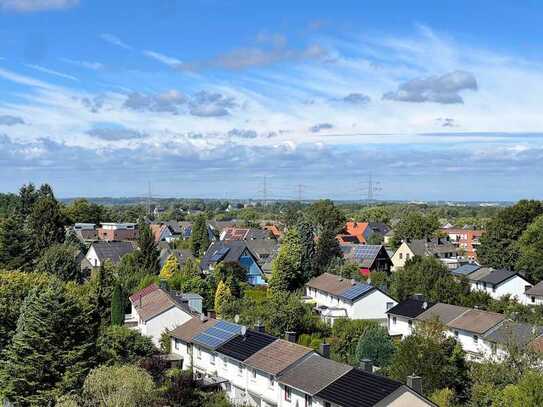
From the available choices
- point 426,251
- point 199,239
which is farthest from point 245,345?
point 199,239

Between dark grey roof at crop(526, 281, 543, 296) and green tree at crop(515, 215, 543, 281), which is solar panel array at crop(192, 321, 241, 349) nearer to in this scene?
dark grey roof at crop(526, 281, 543, 296)

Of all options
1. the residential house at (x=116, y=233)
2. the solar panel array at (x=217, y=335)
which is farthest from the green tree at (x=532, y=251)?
the residential house at (x=116, y=233)

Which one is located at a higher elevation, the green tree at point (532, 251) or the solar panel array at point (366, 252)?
the green tree at point (532, 251)

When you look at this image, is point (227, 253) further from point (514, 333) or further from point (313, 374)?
point (313, 374)

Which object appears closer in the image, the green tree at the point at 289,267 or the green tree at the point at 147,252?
the green tree at the point at 289,267

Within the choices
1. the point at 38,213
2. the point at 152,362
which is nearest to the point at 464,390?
the point at 152,362

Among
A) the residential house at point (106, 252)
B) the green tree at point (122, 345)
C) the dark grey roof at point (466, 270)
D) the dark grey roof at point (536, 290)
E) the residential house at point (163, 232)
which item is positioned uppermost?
the green tree at point (122, 345)

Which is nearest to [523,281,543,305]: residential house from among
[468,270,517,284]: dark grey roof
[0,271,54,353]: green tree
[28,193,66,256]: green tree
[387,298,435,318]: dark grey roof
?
[468,270,517,284]: dark grey roof

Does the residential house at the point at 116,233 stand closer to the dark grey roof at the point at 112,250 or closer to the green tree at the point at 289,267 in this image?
the dark grey roof at the point at 112,250
